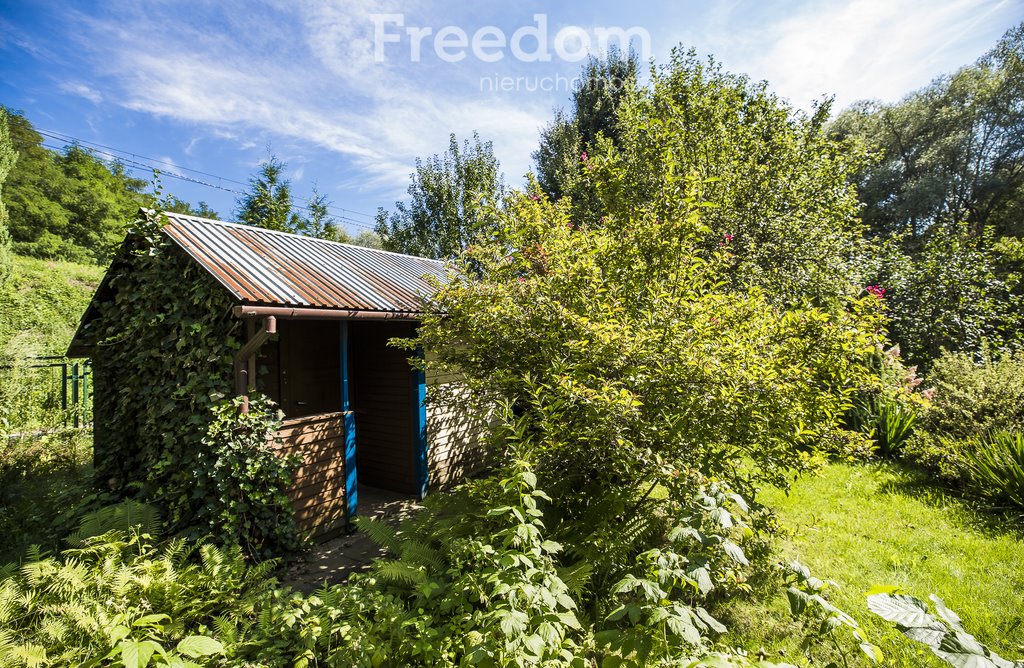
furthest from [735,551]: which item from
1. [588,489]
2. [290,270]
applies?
[290,270]

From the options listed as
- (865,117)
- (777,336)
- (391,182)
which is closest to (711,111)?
(777,336)

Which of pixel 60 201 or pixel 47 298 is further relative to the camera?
pixel 60 201

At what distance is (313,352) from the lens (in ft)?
20.7

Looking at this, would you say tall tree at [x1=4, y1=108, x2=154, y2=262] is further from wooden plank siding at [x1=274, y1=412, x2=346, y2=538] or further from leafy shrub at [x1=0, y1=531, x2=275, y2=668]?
leafy shrub at [x1=0, y1=531, x2=275, y2=668]

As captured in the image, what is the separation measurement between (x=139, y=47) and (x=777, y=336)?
11.2m

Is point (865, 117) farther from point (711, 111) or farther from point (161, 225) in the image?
point (161, 225)

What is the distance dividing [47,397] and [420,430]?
799 cm

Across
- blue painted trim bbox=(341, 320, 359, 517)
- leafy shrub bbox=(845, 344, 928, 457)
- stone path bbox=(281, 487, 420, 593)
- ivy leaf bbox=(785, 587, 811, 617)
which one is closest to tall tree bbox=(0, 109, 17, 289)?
blue painted trim bbox=(341, 320, 359, 517)

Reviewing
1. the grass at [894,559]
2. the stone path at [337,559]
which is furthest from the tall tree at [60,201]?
the grass at [894,559]

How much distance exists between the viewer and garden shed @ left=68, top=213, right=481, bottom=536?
4406mm

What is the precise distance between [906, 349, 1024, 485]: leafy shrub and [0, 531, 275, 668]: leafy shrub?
307 inches

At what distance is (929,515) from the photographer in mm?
4789

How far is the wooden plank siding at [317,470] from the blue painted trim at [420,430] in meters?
1.23

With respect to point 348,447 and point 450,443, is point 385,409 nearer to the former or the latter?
point 450,443
